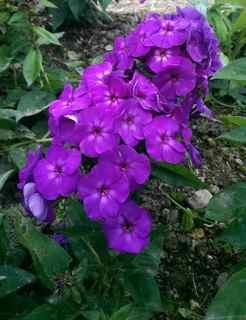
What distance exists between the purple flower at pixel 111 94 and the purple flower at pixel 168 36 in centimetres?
11

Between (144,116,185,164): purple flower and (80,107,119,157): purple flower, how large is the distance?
0.22 ft

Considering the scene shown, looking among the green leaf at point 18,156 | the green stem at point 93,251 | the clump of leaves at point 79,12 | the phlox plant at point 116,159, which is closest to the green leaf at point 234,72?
the phlox plant at point 116,159

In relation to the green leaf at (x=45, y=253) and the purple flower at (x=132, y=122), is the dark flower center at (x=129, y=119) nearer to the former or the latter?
the purple flower at (x=132, y=122)

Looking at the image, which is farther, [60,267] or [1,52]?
[1,52]

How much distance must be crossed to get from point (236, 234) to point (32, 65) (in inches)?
41.0

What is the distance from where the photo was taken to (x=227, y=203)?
1.75 metres

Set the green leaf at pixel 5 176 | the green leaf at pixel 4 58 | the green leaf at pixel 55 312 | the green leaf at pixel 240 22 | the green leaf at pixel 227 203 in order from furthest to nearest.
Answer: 1. the green leaf at pixel 240 22
2. the green leaf at pixel 4 58
3. the green leaf at pixel 5 176
4. the green leaf at pixel 227 203
5. the green leaf at pixel 55 312

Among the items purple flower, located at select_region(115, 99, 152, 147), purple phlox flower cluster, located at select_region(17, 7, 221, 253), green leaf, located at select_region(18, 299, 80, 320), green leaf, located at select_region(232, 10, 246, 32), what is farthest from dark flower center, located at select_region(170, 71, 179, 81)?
green leaf, located at select_region(232, 10, 246, 32)

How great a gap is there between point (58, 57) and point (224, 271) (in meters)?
1.24

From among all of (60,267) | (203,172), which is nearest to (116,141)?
(60,267)

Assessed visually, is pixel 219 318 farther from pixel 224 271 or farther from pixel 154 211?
pixel 154 211

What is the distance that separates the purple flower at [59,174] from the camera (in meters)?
1.43

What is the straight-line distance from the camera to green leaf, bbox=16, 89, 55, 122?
2.37 metres

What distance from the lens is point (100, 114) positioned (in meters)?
1.42
